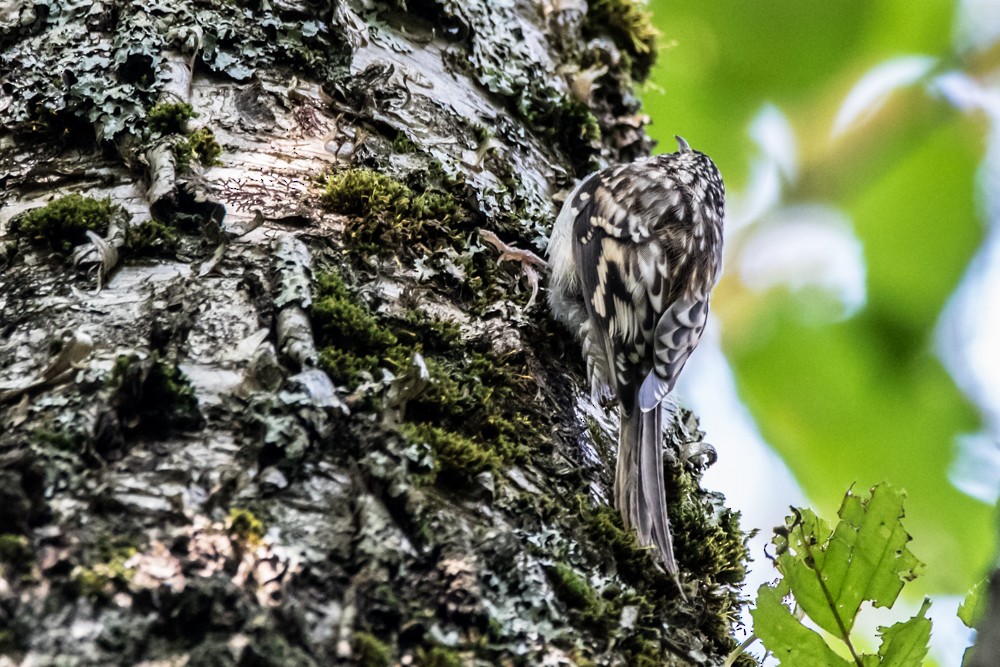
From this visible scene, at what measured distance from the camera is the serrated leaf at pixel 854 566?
1.25 m

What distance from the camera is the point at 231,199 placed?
1541 millimetres

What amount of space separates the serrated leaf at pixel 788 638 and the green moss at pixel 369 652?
1.62 ft

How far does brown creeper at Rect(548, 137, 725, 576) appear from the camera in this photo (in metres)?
1.77

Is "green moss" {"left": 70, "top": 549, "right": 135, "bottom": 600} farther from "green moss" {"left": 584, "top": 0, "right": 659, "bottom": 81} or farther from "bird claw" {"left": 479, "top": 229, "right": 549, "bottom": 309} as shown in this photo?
"green moss" {"left": 584, "top": 0, "right": 659, "bottom": 81}

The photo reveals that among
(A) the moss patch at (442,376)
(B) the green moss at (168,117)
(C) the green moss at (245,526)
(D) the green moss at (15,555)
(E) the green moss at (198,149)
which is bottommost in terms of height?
(D) the green moss at (15,555)

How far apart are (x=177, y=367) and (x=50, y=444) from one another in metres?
0.18

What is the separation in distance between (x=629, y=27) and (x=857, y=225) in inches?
35.0

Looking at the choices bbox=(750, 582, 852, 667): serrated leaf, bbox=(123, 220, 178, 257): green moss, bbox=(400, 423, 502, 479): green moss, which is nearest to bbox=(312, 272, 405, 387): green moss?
bbox=(400, 423, 502, 479): green moss

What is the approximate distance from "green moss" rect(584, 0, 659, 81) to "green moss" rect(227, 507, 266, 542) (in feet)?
6.11

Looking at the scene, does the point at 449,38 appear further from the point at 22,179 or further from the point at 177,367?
the point at 177,367

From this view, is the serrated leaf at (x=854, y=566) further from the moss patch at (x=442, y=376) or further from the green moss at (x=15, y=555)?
the green moss at (x=15, y=555)

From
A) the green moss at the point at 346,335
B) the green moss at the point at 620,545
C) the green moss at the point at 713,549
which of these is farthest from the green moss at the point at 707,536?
the green moss at the point at 346,335

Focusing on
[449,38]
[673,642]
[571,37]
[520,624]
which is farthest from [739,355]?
[520,624]

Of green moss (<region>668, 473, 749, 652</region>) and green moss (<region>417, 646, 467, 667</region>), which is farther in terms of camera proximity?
green moss (<region>668, 473, 749, 652</region>)
